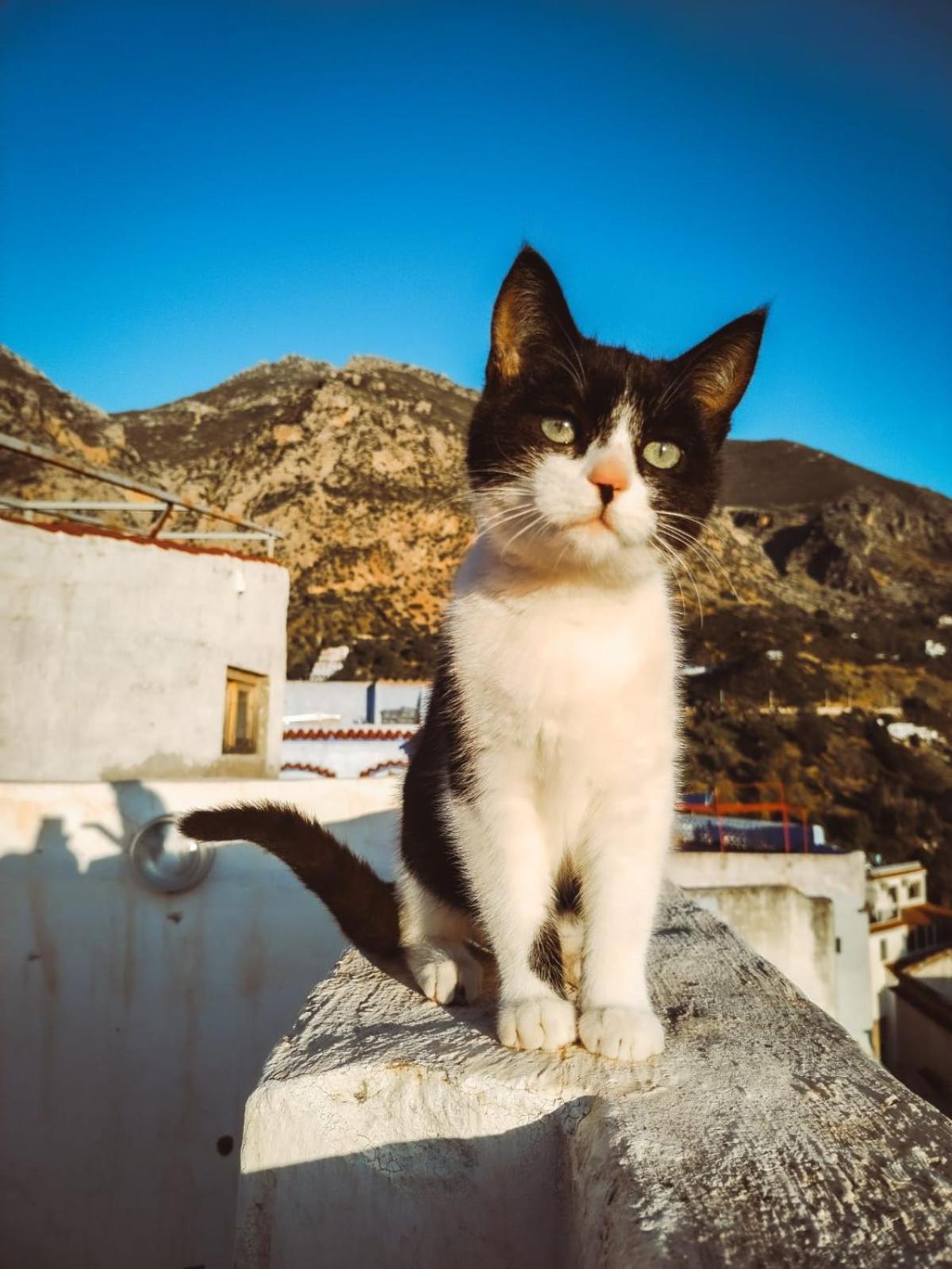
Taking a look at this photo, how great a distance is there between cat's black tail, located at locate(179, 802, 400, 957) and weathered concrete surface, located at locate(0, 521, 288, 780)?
5.38 metres

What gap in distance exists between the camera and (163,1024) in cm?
415

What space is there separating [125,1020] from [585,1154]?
394 cm

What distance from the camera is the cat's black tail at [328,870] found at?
6.41ft

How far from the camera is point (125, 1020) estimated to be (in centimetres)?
412

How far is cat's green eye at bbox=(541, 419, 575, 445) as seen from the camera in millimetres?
1584

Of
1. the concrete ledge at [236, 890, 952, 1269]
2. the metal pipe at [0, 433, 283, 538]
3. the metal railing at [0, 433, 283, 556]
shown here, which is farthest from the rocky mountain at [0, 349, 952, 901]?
the concrete ledge at [236, 890, 952, 1269]

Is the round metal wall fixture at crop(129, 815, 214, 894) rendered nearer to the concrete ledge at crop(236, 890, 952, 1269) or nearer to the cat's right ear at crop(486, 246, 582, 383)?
the concrete ledge at crop(236, 890, 952, 1269)

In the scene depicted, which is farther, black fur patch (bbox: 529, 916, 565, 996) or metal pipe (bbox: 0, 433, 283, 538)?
metal pipe (bbox: 0, 433, 283, 538)

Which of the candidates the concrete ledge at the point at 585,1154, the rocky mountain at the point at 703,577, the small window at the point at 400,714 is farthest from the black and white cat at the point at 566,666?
the small window at the point at 400,714

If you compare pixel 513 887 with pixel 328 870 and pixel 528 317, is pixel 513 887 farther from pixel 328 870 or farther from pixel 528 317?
pixel 528 317

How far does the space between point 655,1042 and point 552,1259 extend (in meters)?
0.36

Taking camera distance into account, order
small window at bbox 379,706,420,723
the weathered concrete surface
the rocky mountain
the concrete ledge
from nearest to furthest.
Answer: the concrete ledge, the weathered concrete surface, small window at bbox 379,706,420,723, the rocky mountain

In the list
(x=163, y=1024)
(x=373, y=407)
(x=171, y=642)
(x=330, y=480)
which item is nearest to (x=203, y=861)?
(x=163, y=1024)

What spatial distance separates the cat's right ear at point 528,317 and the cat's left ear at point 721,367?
0.27m
